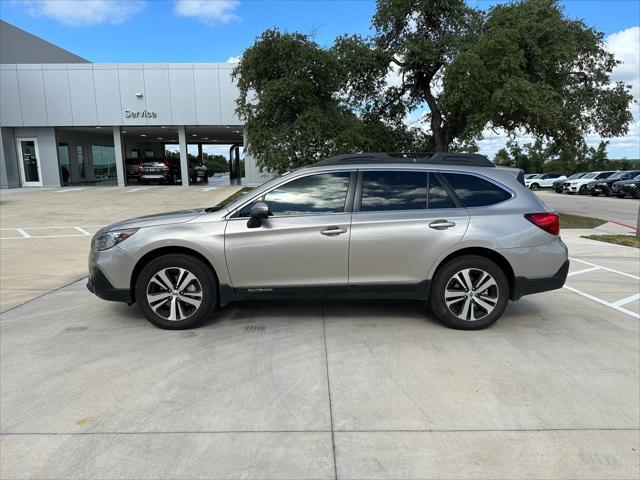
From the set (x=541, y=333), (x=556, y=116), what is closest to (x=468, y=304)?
(x=541, y=333)

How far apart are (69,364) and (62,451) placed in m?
1.40

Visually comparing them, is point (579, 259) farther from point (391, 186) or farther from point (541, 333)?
point (391, 186)

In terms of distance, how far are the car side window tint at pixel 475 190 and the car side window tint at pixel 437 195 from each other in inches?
4.5

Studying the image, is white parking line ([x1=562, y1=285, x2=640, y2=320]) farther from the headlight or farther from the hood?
the headlight

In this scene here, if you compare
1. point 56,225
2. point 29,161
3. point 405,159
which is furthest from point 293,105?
point 29,161

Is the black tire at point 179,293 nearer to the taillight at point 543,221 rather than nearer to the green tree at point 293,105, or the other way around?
the taillight at point 543,221

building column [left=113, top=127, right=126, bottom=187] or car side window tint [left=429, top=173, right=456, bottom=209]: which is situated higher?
building column [left=113, top=127, right=126, bottom=187]

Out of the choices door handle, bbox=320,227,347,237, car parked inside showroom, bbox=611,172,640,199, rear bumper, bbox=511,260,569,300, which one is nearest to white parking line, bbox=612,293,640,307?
rear bumper, bbox=511,260,569,300

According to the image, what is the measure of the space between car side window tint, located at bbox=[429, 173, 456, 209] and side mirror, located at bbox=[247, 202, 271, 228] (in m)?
1.71

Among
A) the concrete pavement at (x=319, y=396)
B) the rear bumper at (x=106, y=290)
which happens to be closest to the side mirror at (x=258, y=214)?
the concrete pavement at (x=319, y=396)

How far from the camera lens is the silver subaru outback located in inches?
188

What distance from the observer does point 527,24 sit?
14.3 m

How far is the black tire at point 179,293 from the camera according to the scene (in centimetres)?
481

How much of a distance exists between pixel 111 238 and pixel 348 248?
2.46 meters
